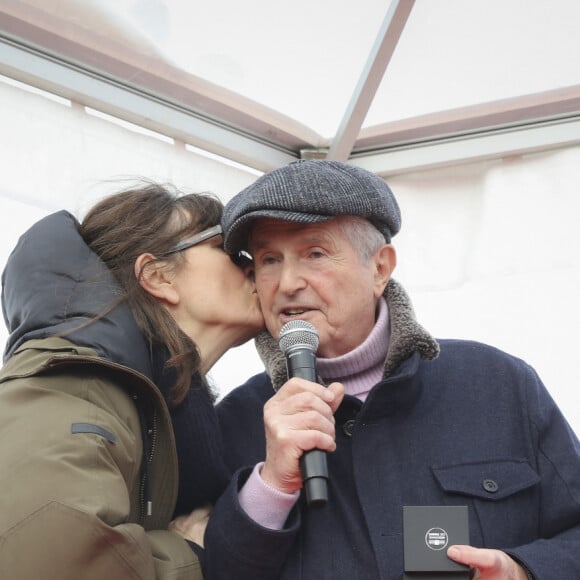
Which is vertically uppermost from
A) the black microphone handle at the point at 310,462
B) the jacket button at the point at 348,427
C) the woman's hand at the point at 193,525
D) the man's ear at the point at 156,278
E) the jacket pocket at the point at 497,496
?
the man's ear at the point at 156,278

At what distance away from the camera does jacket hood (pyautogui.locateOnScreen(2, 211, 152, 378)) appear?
207cm

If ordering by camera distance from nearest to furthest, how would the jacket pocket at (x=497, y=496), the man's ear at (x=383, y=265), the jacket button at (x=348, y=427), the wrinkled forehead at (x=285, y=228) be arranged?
the jacket pocket at (x=497, y=496) → the jacket button at (x=348, y=427) → the wrinkled forehead at (x=285, y=228) → the man's ear at (x=383, y=265)

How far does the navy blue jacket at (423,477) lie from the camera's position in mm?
2107

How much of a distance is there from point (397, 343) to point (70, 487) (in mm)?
882

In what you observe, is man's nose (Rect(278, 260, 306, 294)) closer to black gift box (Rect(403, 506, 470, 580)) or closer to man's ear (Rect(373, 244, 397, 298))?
man's ear (Rect(373, 244, 397, 298))

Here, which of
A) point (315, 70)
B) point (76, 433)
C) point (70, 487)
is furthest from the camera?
point (315, 70)

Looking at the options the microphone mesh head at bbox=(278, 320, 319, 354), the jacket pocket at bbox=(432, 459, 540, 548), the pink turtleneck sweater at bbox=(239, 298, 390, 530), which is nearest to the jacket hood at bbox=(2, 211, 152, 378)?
the microphone mesh head at bbox=(278, 320, 319, 354)

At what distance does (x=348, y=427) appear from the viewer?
231cm

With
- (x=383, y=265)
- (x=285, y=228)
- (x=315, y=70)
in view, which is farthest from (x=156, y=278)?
(x=315, y=70)

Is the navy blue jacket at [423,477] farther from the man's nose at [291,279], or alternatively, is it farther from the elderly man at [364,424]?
the man's nose at [291,279]

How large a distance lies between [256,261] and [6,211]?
1.03 meters

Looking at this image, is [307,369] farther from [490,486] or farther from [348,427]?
Answer: [490,486]

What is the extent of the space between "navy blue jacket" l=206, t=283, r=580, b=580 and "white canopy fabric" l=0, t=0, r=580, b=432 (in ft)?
3.58

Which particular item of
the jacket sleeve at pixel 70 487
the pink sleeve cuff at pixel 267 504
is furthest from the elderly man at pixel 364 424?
the jacket sleeve at pixel 70 487
